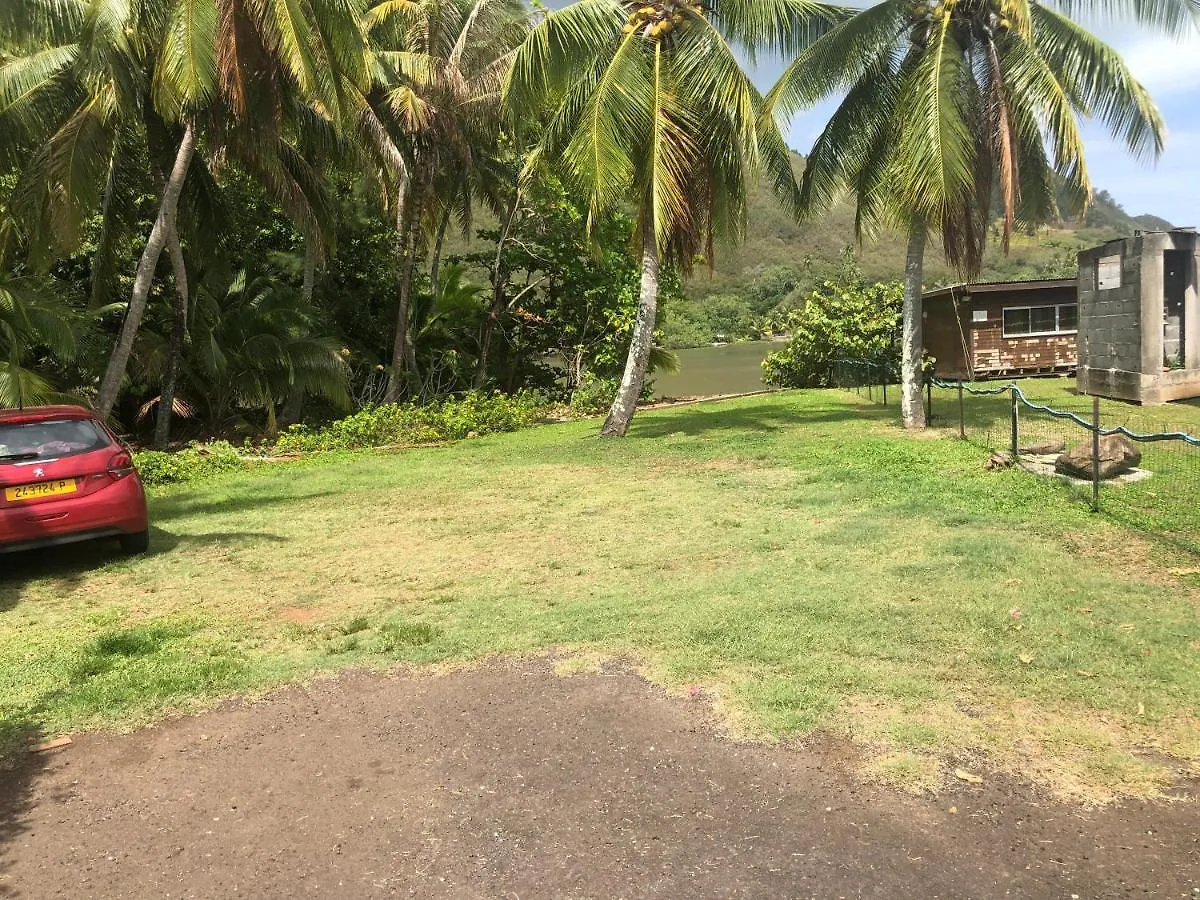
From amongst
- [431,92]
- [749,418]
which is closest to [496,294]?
[431,92]

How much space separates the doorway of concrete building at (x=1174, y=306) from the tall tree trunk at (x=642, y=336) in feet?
33.8

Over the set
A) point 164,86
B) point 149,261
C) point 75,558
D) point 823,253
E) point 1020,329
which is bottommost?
point 75,558

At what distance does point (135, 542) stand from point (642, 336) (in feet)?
32.0

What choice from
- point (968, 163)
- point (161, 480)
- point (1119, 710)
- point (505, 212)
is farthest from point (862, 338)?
point (1119, 710)

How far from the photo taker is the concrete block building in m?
17.7

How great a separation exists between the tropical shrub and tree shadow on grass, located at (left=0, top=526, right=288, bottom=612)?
71.3 feet

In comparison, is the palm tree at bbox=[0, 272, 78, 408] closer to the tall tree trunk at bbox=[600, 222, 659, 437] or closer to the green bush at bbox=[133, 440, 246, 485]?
the green bush at bbox=[133, 440, 246, 485]

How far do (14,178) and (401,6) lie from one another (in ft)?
27.1

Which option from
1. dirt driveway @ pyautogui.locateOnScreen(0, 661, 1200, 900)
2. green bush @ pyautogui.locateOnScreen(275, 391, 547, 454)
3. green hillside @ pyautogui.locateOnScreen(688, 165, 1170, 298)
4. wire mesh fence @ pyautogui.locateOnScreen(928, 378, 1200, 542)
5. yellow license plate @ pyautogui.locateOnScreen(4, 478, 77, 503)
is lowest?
dirt driveway @ pyautogui.locateOnScreen(0, 661, 1200, 900)

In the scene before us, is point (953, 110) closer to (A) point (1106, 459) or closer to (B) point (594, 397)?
(A) point (1106, 459)

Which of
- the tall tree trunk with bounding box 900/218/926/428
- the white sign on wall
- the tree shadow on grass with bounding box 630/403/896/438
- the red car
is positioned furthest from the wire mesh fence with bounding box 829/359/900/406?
the red car

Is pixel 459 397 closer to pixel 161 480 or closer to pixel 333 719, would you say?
pixel 161 480

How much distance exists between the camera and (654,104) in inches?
588

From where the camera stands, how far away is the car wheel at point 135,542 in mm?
7969
